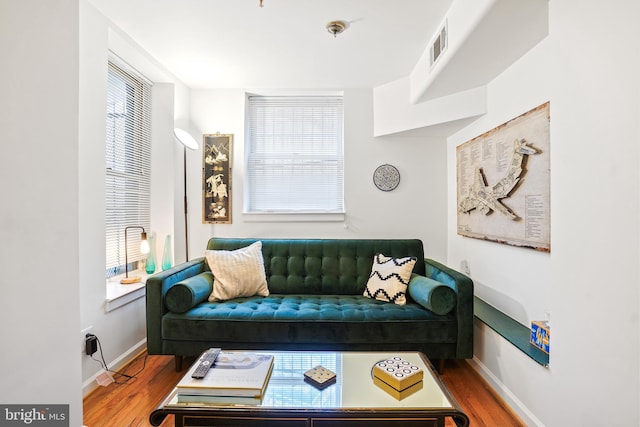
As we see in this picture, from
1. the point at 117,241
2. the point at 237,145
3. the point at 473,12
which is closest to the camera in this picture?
the point at 473,12

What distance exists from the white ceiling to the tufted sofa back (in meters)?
1.58

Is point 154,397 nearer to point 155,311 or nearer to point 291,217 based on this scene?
point 155,311

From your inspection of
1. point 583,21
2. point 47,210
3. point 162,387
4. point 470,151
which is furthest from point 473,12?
point 162,387

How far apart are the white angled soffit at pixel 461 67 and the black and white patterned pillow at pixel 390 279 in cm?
126

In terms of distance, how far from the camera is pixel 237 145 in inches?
128

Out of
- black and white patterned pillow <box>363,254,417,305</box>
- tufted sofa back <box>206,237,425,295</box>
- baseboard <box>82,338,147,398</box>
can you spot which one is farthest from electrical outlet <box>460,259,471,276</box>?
baseboard <box>82,338,147,398</box>

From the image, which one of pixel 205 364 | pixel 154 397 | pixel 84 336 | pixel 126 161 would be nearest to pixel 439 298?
pixel 205 364

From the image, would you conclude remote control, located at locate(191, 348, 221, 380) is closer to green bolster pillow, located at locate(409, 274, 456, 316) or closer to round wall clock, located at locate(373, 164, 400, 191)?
green bolster pillow, located at locate(409, 274, 456, 316)

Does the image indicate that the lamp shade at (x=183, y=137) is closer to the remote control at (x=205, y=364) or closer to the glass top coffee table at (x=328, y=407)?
the remote control at (x=205, y=364)

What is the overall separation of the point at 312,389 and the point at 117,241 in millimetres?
2190

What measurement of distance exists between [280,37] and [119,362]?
2.68 m

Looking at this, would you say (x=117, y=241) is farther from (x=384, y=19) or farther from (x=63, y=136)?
(x=384, y=19)

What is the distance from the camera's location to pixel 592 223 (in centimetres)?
118

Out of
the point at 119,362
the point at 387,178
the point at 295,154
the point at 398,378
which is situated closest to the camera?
the point at 398,378
